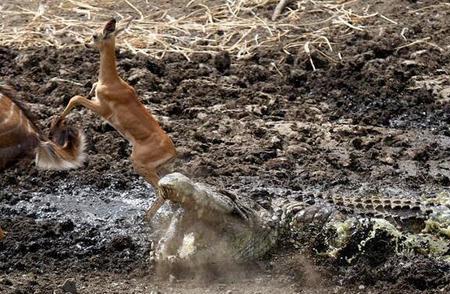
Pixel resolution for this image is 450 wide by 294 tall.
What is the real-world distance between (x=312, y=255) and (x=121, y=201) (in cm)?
143

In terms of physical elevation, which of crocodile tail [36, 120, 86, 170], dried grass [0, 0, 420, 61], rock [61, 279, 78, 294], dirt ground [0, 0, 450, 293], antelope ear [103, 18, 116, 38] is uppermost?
antelope ear [103, 18, 116, 38]

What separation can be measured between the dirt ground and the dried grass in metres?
0.22

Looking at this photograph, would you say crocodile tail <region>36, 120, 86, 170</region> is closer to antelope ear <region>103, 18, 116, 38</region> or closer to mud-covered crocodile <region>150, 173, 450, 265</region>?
antelope ear <region>103, 18, 116, 38</region>

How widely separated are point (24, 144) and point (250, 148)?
1.86m

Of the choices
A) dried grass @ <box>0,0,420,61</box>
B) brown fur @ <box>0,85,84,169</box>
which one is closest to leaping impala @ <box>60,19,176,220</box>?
brown fur @ <box>0,85,84,169</box>

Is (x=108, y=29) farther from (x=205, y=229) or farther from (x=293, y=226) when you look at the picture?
(x=293, y=226)

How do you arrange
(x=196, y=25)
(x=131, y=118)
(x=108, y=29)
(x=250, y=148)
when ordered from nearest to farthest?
Answer: (x=131, y=118)
(x=108, y=29)
(x=250, y=148)
(x=196, y=25)

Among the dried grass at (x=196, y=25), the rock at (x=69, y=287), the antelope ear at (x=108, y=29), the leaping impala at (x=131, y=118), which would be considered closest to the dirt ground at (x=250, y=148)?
the rock at (x=69, y=287)

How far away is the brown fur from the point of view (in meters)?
7.41

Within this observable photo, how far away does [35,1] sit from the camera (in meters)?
11.6

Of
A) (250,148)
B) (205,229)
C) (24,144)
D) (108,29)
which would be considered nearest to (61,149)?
(24,144)

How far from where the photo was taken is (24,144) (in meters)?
7.45

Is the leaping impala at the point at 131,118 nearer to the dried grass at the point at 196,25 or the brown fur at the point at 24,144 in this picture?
the brown fur at the point at 24,144

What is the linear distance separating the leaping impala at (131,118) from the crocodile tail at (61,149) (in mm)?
114
